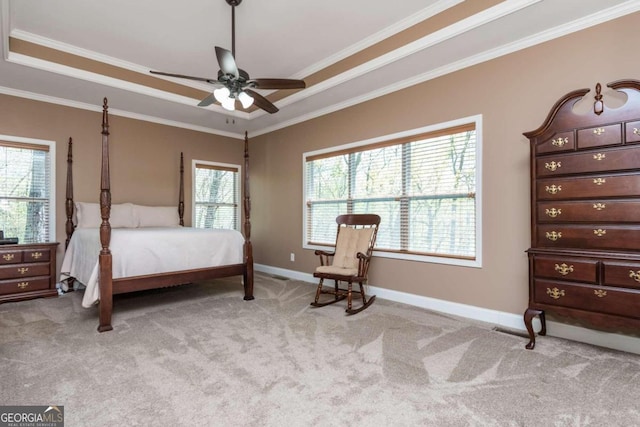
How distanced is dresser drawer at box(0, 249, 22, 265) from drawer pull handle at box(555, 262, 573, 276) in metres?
5.36

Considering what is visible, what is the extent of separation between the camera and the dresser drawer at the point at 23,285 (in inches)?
145

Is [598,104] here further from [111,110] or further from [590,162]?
[111,110]

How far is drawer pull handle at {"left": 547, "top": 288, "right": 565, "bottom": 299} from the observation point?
232 cm

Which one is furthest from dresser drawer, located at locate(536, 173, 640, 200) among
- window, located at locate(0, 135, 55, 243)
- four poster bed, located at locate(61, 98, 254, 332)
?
window, located at locate(0, 135, 55, 243)

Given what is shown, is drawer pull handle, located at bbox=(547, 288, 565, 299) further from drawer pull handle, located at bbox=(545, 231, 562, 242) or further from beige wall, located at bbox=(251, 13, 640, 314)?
beige wall, located at bbox=(251, 13, 640, 314)

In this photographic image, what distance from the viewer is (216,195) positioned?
5.91 meters

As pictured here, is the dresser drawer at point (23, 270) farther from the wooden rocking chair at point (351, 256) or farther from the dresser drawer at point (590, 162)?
the dresser drawer at point (590, 162)

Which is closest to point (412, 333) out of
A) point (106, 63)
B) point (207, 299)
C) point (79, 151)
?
point (207, 299)

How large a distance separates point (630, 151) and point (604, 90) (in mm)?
703

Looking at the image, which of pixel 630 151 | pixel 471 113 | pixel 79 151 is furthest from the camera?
pixel 79 151

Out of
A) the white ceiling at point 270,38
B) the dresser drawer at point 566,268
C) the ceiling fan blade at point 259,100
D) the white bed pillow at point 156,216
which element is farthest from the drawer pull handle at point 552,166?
the white bed pillow at point 156,216

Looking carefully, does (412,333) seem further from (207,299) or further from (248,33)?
(248,33)

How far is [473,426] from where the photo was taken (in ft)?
5.09

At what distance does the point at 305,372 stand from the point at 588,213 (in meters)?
2.22
